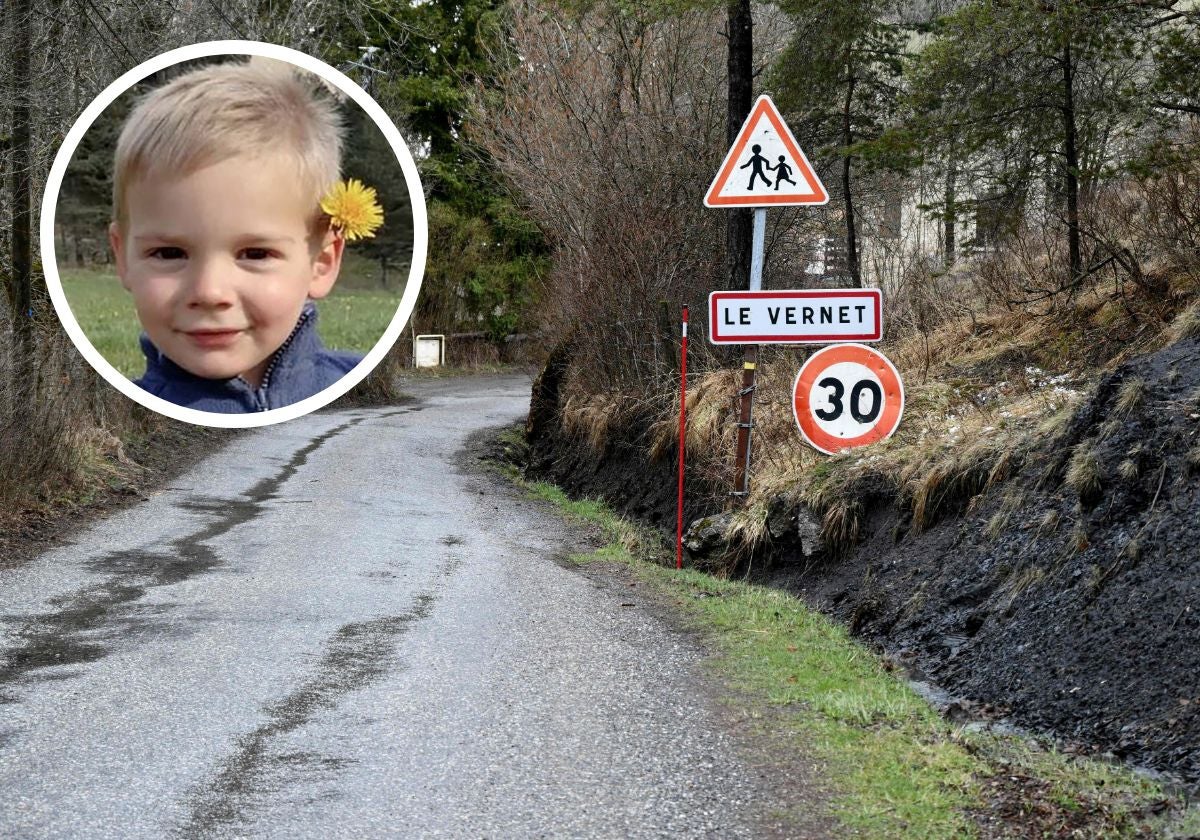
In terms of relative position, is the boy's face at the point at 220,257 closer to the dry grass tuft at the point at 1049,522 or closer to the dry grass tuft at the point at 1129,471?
the dry grass tuft at the point at 1129,471

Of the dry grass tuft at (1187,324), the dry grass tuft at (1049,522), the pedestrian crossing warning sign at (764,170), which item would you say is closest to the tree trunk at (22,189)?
the pedestrian crossing warning sign at (764,170)

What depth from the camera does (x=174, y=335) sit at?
1.61 metres

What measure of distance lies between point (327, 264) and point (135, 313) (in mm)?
220

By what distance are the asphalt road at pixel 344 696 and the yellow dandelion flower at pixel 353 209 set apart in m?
4.21

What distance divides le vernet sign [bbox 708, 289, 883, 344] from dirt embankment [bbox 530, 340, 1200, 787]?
1382 millimetres

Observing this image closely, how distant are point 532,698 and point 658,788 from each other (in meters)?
1.62

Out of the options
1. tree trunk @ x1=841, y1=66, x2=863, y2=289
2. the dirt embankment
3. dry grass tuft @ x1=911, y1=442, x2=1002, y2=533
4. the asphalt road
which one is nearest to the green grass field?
the asphalt road

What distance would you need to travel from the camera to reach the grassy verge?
5.43 m

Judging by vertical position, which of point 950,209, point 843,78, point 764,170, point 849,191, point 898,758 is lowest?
point 898,758

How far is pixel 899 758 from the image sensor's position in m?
6.35

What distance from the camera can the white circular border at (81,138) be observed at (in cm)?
165

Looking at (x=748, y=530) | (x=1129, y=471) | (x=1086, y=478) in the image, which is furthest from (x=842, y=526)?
(x=1129, y=471)

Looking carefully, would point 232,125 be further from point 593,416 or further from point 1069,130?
point 593,416

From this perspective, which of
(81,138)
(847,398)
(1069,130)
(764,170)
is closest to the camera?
(81,138)
